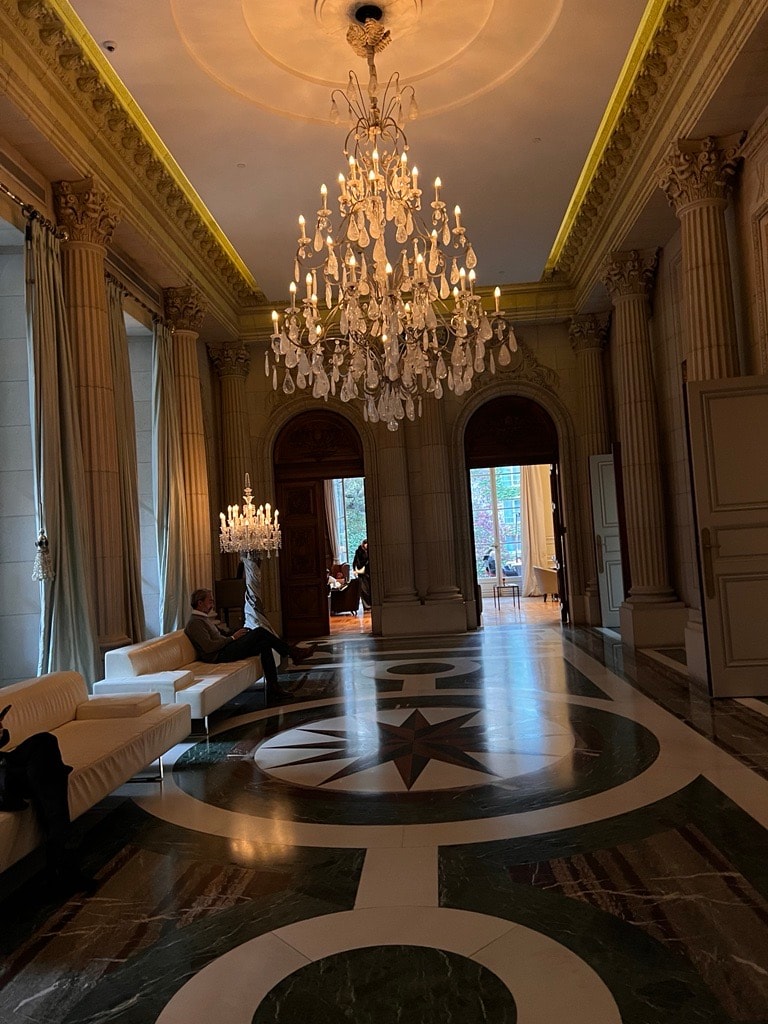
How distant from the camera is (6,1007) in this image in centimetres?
252

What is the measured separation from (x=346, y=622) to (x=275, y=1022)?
13.3 meters

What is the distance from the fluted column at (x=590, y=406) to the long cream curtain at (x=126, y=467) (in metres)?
6.90

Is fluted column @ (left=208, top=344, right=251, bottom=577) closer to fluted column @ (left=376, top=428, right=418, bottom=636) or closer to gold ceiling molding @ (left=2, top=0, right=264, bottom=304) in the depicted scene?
Result: fluted column @ (left=376, top=428, right=418, bottom=636)

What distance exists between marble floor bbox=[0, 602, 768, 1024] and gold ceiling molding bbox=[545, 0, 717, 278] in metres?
5.00

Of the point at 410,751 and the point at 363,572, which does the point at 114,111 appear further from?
the point at 363,572

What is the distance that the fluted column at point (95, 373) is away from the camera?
6.82 m

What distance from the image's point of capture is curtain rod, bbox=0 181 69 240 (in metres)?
6.00

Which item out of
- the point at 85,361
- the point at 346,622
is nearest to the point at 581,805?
the point at 85,361

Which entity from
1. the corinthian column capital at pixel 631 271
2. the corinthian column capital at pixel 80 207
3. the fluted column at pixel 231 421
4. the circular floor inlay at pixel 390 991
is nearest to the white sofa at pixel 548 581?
the fluted column at pixel 231 421

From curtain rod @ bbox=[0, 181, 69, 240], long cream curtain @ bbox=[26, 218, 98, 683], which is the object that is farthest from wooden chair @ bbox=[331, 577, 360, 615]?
curtain rod @ bbox=[0, 181, 69, 240]

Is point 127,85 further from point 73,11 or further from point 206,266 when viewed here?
point 206,266

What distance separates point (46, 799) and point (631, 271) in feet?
28.0

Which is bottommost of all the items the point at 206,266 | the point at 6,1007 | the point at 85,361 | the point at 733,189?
the point at 6,1007

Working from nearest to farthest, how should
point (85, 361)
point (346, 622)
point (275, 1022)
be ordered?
point (275, 1022), point (85, 361), point (346, 622)
